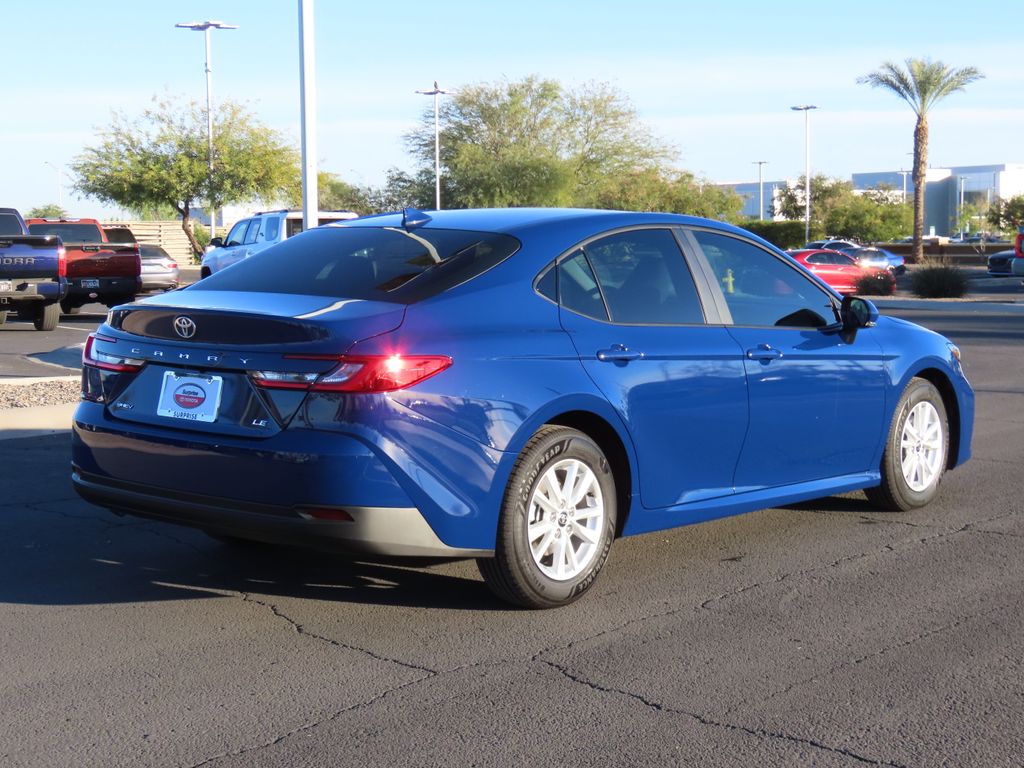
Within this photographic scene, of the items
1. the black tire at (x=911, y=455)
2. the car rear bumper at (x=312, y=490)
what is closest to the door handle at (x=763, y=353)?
the black tire at (x=911, y=455)

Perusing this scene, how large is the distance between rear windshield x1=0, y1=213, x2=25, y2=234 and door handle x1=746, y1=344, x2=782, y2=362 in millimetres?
18719

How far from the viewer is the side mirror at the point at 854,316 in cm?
688

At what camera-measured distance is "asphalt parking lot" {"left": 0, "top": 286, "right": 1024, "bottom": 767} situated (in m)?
4.03

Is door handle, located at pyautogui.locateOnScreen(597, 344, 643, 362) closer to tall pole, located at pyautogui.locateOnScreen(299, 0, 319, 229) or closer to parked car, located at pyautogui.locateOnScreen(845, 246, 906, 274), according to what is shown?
tall pole, located at pyautogui.locateOnScreen(299, 0, 319, 229)

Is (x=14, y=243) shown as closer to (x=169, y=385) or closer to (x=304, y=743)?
(x=169, y=385)

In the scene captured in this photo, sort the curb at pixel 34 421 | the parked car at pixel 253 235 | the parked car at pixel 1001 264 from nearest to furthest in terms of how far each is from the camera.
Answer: the curb at pixel 34 421 < the parked car at pixel 253 235 < the parked car at pixel 1001 264

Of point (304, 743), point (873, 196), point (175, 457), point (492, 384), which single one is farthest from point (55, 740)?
point (873, 196)

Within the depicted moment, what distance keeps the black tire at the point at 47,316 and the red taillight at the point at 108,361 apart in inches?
681

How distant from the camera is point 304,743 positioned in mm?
4020

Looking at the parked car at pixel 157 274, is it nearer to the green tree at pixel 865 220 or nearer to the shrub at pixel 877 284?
the shrub at pixel 877 284

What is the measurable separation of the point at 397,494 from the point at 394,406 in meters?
0.33

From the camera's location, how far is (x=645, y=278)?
19.9 feet

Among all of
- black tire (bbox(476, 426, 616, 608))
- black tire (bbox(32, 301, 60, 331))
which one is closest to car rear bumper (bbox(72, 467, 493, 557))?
black tire (bbox(476, 426, 616, 608))

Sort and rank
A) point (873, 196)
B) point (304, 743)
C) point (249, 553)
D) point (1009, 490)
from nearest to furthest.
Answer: point (304, 743) < point (249, 553) < point (1009, 490) < point (873, 196)
